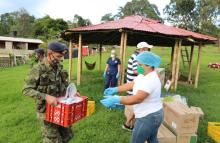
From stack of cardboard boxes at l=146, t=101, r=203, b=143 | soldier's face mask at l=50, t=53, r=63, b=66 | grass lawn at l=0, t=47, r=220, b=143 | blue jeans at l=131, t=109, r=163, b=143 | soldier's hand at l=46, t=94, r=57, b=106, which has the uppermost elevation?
soldier's face mask at l=50, t=53, r=63, b=66

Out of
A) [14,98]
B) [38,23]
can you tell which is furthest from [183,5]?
[14,98]

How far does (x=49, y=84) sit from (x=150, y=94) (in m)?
1.37

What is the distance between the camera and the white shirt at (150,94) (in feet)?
11.8

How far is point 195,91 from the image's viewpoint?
484 inches

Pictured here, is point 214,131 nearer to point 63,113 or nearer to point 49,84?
point 63,113

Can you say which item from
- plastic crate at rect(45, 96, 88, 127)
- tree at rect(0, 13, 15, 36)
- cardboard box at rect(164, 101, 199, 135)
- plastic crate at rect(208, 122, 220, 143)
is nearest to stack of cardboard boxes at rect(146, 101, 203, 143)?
cardboard box at rect(164, 101, 199, 135)

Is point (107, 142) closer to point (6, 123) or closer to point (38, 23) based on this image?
point (6, 123)

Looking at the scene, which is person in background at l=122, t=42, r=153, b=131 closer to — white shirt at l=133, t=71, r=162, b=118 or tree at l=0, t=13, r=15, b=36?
white shirt at l=133, t=71, r=162, b=118

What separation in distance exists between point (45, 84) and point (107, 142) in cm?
251

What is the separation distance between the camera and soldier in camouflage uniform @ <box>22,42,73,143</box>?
12.4 feet

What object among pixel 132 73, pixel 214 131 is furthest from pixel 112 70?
pixel 214 131

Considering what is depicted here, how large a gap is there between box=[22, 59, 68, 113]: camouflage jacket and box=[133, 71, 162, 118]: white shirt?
112 cm

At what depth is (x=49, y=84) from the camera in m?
3.95

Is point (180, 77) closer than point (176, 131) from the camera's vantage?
No
